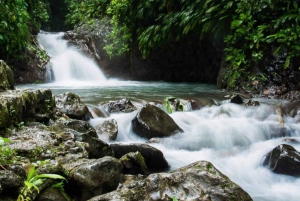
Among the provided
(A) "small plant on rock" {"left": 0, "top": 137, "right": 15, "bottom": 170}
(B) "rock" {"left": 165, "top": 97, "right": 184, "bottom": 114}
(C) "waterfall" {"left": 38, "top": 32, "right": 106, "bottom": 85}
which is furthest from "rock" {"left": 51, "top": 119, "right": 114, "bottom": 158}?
(C) "waterfall" {"left": 38, "top": 32, "right": 106, "bottom": 85}

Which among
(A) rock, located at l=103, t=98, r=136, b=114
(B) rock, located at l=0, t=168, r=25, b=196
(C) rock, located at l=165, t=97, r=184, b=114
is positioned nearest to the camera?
(B) rock, located at l=0, t=168, r=25, b=196

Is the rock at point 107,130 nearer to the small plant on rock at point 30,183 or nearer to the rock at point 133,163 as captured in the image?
the rock at point 133,163

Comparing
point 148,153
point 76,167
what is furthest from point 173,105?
point 76,167

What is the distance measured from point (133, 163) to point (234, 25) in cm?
661

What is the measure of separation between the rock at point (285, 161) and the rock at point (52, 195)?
3.01 meters

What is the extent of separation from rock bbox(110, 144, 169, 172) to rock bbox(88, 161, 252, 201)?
147 centimetres

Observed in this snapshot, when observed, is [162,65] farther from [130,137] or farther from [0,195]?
[0,195]

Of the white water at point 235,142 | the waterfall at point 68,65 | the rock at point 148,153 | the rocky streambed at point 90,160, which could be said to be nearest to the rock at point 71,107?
the rocky streambed at point 90,160

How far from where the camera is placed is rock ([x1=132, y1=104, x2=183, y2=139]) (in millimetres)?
5160

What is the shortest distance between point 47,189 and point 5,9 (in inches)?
155

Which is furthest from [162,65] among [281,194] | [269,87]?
[281,194]

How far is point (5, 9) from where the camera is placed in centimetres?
512

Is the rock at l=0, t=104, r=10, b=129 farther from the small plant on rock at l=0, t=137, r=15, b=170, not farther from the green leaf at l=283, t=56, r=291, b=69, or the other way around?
the green leaf at l=283, t=56, r=291, b=69

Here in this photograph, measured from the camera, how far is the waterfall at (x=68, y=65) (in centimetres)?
1223
